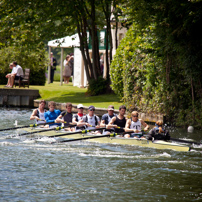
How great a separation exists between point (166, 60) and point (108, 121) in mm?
4606

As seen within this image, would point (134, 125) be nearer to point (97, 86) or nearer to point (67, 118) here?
point (67, 118)

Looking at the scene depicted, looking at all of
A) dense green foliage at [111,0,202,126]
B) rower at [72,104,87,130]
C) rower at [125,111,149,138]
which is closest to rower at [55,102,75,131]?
rower at [72,104,87,130]

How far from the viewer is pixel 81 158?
40.2ft

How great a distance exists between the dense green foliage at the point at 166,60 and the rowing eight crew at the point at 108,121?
3.38 metres

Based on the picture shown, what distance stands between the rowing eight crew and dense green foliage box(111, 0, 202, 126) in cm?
338

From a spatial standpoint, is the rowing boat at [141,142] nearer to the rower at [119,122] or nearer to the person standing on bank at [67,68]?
the rower at [119,122]

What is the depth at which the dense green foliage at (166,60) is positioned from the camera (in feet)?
53.6

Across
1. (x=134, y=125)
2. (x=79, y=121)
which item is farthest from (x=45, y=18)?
(x=134, y=125)

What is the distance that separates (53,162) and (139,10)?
894 centimetres

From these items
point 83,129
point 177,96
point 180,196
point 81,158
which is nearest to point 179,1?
point 177,96

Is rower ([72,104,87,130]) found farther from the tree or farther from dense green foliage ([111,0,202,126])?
the tree

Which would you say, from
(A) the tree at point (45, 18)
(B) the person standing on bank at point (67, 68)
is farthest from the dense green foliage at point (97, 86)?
(B) the person standing on bank at point (67, 68)

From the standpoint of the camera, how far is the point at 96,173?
10500 mm

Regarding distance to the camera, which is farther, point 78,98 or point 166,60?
point 78,98
